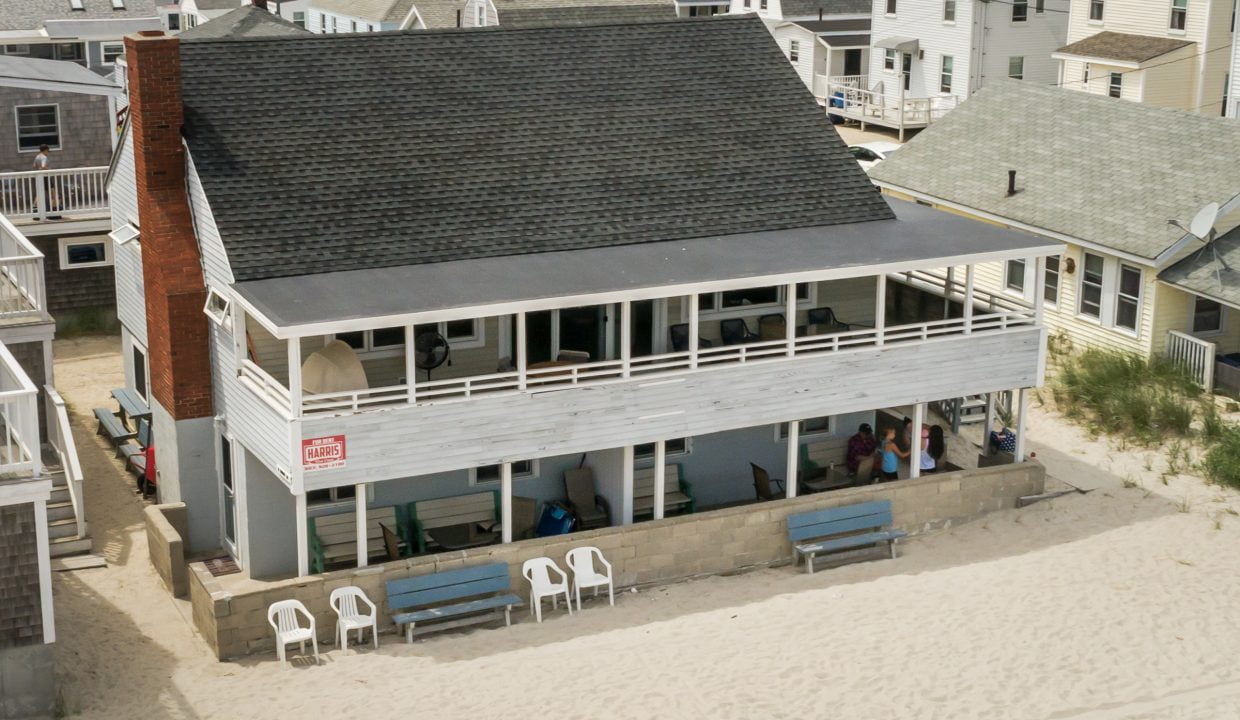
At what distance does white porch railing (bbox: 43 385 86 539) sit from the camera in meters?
24.4

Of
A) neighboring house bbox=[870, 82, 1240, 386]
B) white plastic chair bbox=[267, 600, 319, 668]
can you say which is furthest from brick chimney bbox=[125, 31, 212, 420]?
neighboring house bbox=[870, 82, 1240, 386]

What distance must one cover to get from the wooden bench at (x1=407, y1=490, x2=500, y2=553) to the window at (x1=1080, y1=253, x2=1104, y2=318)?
46.4ft

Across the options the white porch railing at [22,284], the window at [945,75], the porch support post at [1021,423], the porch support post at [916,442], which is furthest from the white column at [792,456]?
the window at [945,75]

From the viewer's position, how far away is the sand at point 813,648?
787 inches

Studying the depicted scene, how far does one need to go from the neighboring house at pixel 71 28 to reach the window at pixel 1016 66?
1114 inches

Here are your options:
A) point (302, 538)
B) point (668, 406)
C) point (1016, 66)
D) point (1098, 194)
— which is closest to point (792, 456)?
point (668, 406)

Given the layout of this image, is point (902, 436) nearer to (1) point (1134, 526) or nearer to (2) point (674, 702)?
(1) point (1134, 526)

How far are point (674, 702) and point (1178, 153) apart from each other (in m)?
18.5

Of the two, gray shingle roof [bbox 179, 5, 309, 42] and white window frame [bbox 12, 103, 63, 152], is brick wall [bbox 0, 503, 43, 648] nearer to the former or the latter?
white window frame [bbox 12, 103, 63, 152]

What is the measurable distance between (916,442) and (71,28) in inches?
1258

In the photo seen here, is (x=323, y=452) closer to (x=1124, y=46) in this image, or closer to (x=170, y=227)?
(x=170, y=227)

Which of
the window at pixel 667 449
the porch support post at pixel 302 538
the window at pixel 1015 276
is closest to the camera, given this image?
the porch support post at pixel 302 538

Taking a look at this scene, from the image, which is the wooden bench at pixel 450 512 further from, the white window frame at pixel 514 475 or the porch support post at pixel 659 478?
the porch support post at pixel 659 478

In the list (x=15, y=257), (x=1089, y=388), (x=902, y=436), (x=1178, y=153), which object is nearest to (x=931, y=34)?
(x=1178, y=153)
